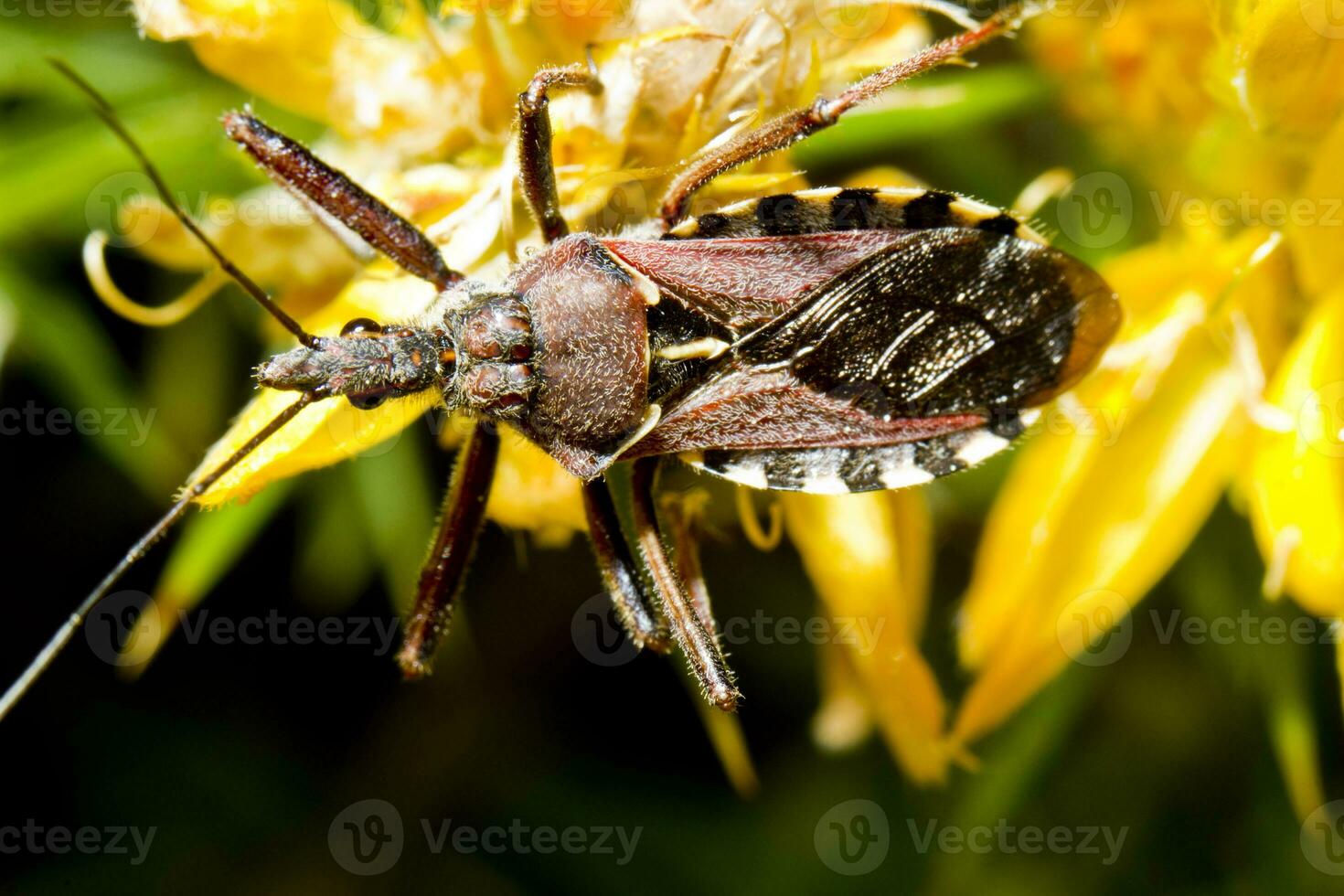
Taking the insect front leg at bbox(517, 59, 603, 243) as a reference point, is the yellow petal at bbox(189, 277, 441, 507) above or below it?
below

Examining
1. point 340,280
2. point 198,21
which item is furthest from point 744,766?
point 198,21

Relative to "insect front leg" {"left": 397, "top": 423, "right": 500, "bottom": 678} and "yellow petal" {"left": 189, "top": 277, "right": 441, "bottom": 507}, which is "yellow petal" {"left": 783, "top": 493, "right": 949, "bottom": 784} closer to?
"insect front leg" {"left": 397, "top": 423, "right": 500, "bottom": 678}

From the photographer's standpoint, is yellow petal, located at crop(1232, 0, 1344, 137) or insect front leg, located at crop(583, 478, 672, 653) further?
insect front leg, located at crop(583, 478, 672, 653)

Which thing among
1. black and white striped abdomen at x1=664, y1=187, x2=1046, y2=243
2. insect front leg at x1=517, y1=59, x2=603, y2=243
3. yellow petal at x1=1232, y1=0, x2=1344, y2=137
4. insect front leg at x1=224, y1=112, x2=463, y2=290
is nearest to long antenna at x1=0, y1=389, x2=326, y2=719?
insect front leg at x1=224, y1=112, x2=463, y2=290

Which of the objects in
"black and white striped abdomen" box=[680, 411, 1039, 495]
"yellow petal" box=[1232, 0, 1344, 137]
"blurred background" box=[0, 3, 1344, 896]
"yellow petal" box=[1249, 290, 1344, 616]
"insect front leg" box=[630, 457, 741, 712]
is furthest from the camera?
"blurred background" box=[0, 3, 1344, 896]

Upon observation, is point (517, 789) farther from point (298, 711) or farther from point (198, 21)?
point (198, 21)

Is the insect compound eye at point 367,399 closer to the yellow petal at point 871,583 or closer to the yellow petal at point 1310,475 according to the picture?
the yellow petal at point 871,583

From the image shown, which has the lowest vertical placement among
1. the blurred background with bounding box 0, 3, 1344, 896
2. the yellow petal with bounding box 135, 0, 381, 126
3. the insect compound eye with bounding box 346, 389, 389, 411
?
the blurred background with bounding box 0, 3, 1344, 896
